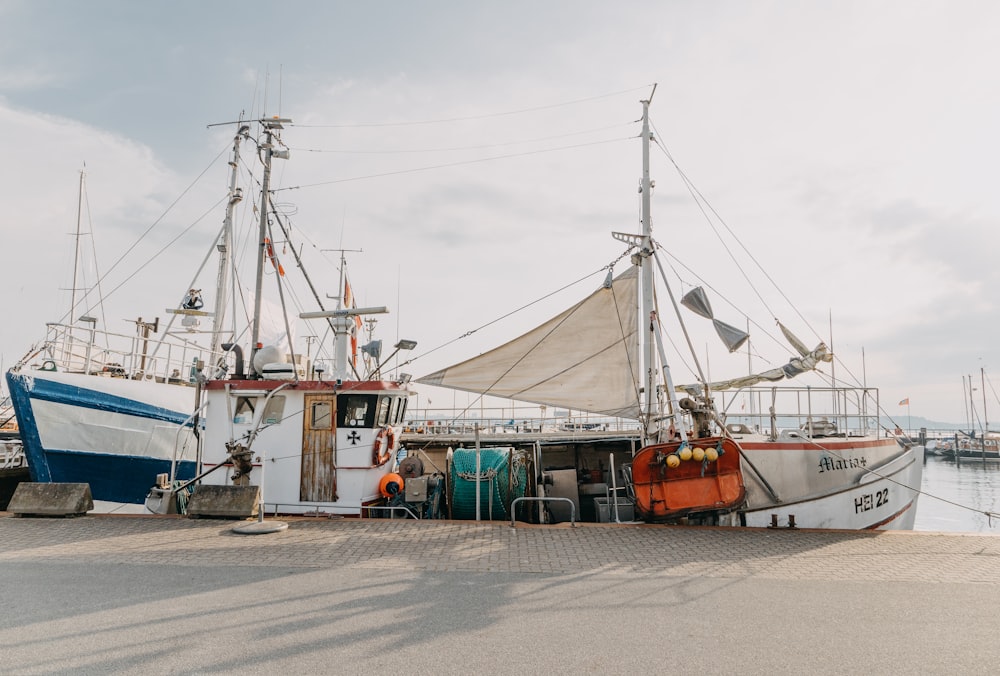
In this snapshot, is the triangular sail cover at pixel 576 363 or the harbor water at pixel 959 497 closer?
the triangular sail cover at pixel 576 363

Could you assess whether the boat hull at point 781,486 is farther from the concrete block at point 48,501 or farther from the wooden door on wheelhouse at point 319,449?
the concrete block at point 48,501

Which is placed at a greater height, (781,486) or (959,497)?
(781,486)

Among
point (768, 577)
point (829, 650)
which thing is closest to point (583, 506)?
point (768, 577)

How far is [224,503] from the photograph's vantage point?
1152 cm

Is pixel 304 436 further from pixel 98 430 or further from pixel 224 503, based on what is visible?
pixel 98 430

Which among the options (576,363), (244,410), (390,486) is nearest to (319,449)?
(390,486)

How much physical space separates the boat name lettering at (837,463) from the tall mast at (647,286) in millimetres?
3394

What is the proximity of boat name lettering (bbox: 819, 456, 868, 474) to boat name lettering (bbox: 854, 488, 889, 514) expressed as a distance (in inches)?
25.0

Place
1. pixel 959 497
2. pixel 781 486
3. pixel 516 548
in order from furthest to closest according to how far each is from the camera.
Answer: pixel 959 497 < pixel 781 486 < pixel 516 548

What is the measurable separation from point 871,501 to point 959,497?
3820cm

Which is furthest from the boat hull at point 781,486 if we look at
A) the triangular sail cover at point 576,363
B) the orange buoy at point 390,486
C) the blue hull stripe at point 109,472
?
the blue hull stripe at point 109,472

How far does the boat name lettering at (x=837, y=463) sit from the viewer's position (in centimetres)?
1278

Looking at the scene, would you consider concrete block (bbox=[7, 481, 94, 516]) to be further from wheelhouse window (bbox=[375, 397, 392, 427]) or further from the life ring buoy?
wheelhouse window (bbox=[375, 397, 392, 427])

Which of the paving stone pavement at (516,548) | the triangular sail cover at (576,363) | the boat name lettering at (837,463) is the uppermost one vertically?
the triangular sail cover at (576,363)
